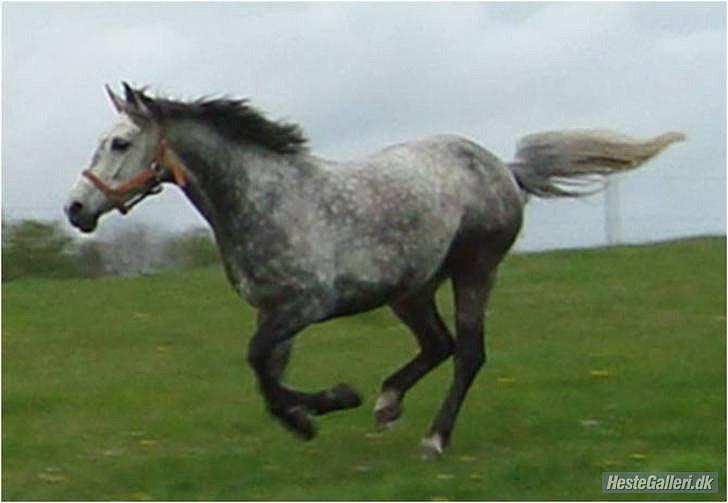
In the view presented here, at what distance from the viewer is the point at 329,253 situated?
420 inches

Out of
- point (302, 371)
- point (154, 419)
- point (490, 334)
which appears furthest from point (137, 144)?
point (490, 334)

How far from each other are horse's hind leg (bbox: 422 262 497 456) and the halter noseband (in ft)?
6.80

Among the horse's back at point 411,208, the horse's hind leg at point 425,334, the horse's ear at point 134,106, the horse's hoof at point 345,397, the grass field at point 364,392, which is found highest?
the horse's ear at point 134,106

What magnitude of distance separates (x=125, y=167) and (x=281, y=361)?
1.45 m

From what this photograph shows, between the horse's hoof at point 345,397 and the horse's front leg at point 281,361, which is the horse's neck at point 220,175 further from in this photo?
the horse's hoof at point 345,397

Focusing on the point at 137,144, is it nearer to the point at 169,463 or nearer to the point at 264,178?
the point at 264,178

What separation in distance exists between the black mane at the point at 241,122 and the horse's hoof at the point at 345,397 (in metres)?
1.47

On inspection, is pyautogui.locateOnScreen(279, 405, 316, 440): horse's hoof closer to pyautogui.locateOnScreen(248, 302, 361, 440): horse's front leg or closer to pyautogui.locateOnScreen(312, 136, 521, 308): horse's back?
pyautogui.locateOnScreen(248, 302, 361, 440): horse's front leg

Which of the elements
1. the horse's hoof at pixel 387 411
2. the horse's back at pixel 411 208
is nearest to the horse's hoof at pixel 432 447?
the horse's hoof at pixel 387 411

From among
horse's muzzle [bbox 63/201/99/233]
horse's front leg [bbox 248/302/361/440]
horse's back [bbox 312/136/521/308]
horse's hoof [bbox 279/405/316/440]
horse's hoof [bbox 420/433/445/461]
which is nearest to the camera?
horse's muzzle [bbox 63/201/99/233]

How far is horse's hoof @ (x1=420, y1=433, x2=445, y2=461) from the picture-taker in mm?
10984

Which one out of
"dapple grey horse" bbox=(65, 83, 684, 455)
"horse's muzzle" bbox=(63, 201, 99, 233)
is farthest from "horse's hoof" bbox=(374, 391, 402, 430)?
"horse's muzzle" bbox=(63, 201, 99, 233)

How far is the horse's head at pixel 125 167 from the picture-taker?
10.3m

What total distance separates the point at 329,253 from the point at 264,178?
1.96ft
